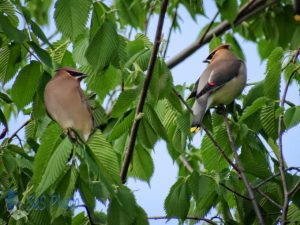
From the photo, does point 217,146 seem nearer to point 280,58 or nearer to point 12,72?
point 280,58

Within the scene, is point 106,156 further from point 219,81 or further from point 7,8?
point 219,81

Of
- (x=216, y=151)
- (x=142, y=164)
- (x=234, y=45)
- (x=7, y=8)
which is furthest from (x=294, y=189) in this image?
(x=234, y=45)

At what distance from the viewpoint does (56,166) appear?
271cm

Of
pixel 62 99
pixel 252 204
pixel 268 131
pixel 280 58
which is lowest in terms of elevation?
pixel 252 204

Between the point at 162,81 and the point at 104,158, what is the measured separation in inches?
23.3

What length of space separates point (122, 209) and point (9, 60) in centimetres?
84

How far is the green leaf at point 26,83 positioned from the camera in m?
3.40

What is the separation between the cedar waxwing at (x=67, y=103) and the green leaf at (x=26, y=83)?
8cm

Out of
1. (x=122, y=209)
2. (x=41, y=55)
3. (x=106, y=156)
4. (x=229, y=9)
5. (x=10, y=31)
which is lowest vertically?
(x=122, y=209)

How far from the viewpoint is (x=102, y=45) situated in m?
3.32

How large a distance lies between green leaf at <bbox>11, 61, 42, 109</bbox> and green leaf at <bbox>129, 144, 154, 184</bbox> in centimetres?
65

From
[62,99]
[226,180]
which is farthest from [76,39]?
[226,180]

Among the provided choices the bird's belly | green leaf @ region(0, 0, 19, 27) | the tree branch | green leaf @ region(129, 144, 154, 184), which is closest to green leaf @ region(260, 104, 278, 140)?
green leaf @ region(129, 144, 154, 184)

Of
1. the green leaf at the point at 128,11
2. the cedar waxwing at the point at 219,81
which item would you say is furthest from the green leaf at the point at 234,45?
the green leaf at the point at 128,11
